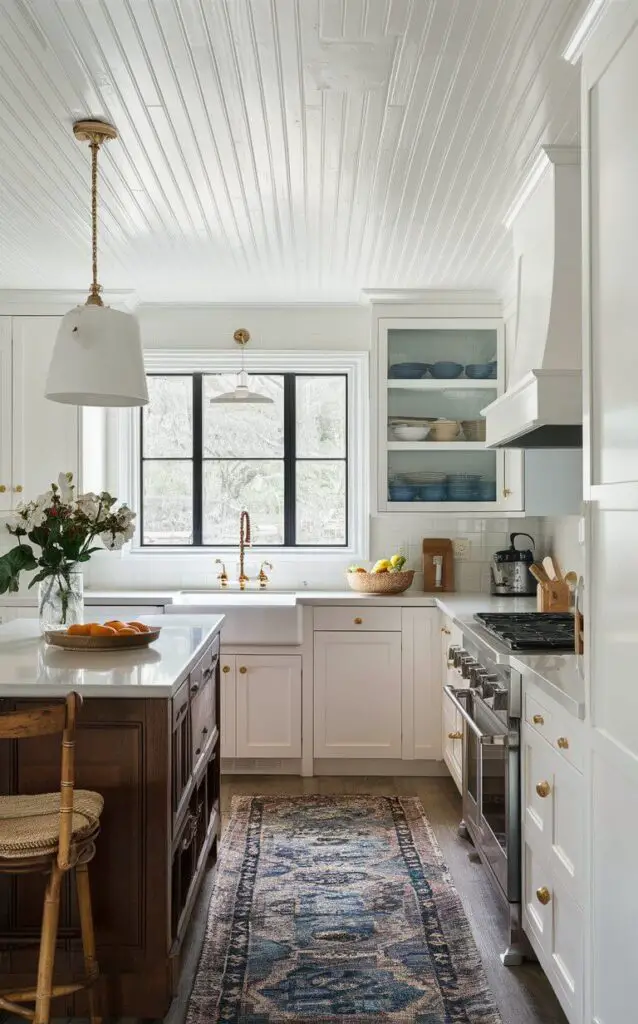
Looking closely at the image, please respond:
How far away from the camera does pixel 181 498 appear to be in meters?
5.20

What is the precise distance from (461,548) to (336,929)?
261 cm

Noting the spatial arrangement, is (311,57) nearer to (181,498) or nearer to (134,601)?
(134,601)

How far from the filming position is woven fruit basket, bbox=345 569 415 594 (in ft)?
15.1

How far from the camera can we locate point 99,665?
2455mm

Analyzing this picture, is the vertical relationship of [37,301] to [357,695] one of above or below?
above

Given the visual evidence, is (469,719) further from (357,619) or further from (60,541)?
(60,541)

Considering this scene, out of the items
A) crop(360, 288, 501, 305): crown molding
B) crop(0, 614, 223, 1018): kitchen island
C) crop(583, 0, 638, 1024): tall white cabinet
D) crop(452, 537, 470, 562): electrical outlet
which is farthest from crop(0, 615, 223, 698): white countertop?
crop(360, 288, 501, 305): crown molding

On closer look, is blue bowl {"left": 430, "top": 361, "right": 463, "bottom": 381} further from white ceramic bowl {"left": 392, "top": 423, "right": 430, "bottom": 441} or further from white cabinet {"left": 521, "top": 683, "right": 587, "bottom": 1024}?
white cabinet {"left": 521, "top": 683, "right": 587, "bottom": 1024}

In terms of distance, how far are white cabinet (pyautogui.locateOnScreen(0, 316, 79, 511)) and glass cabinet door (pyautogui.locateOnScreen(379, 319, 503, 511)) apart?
1728mm

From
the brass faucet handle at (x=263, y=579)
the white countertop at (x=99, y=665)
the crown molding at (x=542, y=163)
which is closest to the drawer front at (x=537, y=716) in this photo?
the white countertop at (x=99, y=665)

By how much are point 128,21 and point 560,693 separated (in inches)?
77.3

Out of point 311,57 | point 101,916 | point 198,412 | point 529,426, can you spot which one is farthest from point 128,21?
point 198,412

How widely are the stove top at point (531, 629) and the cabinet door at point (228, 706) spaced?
4.53 ft

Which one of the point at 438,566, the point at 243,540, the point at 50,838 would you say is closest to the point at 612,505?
the point at 50,838
